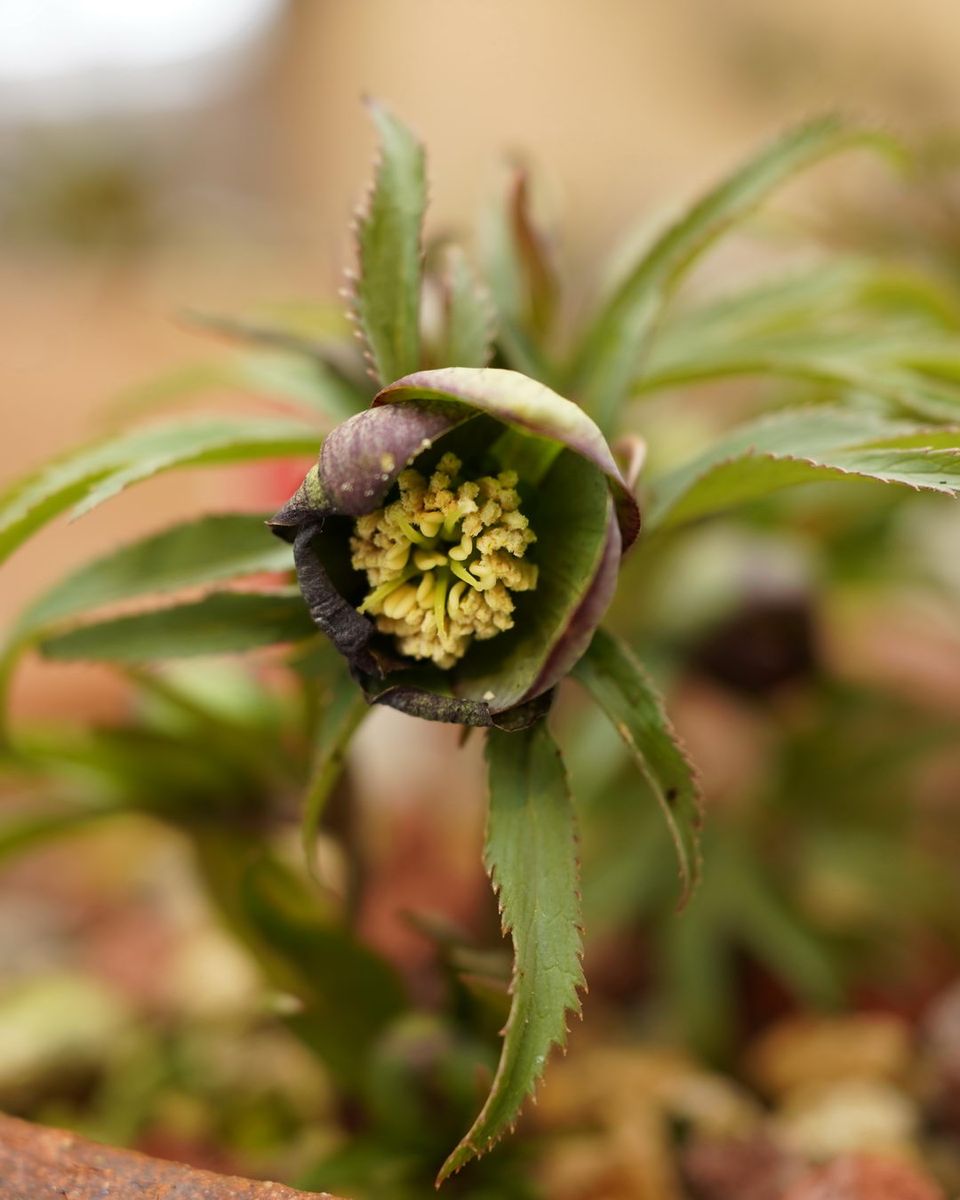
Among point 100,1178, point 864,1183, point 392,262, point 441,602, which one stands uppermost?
point 392,262

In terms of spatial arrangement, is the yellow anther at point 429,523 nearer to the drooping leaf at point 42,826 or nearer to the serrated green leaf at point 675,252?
the serrated green leaf at point 675,252

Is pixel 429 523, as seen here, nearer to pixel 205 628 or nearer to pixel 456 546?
pixel 456 546

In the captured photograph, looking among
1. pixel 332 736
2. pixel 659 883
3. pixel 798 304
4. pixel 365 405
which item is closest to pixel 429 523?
pixel 332 736

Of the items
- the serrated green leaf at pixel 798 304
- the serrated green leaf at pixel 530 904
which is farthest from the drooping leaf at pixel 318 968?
the serrated green leaf at pixel 798 304

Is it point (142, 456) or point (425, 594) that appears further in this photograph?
point (142, 456)

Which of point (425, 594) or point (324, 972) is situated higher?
point (425, 594)

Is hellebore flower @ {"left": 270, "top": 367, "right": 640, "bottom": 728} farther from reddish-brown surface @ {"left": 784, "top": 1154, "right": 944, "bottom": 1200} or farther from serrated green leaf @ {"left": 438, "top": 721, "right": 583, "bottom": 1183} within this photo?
reddish-brown surface @ {"left": 784, "top": 1154, "right": 944, "bottom": 1200}

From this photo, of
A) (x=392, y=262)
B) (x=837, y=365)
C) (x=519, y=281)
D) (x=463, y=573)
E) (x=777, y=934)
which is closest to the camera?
(x=463, y=573)
